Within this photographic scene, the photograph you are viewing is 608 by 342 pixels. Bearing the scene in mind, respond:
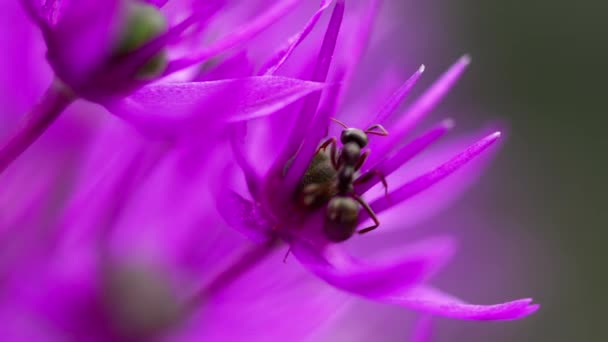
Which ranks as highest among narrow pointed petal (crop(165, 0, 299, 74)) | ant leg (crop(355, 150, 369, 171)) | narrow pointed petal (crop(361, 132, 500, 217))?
narrow pointed petal (crop(165, 0, 299, 74))

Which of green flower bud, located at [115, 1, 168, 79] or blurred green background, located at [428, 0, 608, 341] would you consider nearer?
green flower bud, located at [115, 1, 168, 79]

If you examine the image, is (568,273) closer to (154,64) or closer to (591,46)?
(591,46)

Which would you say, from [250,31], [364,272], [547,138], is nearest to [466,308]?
[364,272]

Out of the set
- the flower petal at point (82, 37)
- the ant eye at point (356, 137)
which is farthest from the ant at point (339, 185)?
the flower petal at point (82, 37)

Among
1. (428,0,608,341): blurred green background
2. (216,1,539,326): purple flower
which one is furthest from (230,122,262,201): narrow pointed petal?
(428,0,608,341): blurred green background

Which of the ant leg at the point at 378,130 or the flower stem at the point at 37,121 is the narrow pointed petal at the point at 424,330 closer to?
the ant leg at the point at 378,130

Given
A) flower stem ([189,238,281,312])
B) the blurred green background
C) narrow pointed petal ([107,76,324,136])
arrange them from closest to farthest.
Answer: narrow pointed petal ([107,76,324,136]) < flower stem ([189,238,281,312]) < the blurred green background

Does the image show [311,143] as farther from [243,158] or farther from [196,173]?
[196,173]

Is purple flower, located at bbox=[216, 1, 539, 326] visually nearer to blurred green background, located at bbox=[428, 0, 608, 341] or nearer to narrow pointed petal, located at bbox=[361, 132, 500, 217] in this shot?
narrow pointed petal, located at bbox=[361, 132, 500, 217]

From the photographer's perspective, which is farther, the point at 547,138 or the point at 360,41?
the point at 547,138
